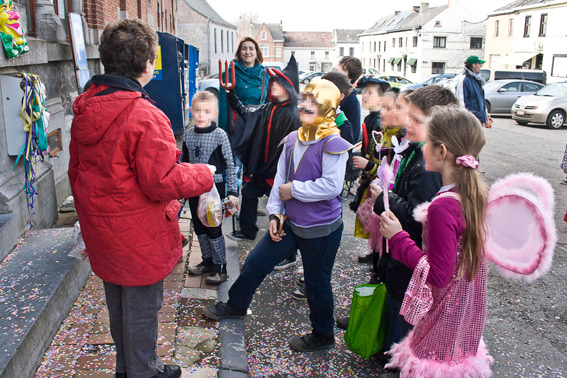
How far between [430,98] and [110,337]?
8.43 feet

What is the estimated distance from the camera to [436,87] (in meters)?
3.13

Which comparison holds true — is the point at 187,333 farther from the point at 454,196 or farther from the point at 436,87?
the point at 436,87

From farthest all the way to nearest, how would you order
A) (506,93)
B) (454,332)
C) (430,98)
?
(506,93) < (430,98) < (454,332)

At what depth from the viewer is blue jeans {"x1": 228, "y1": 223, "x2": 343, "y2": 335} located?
3160 mm

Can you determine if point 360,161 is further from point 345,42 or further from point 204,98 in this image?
point 345,42

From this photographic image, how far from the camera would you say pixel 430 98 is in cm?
300

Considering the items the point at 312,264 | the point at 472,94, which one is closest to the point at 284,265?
the point at 312,264

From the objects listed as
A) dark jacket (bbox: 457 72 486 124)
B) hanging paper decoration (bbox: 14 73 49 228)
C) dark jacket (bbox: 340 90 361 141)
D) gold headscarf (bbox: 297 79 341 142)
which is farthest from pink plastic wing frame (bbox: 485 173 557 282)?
dark jacket (bbox: 457 72 486 124)

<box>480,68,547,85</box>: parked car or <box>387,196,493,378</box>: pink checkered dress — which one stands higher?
<box>480,68,547,85</box>: parked car

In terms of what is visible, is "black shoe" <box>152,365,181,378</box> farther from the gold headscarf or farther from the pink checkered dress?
the gold headscarf

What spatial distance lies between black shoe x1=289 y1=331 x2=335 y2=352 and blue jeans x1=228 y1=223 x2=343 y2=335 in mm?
48

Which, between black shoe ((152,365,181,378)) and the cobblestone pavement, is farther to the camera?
the cobblestone pavement

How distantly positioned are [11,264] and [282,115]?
250cm

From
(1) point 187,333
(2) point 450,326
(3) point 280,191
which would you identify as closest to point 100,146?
(3) point 280,191
